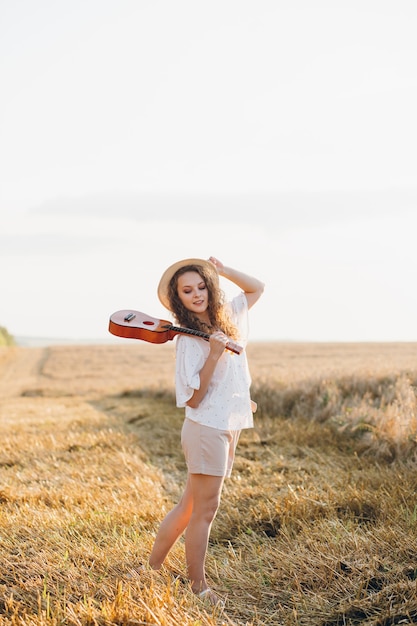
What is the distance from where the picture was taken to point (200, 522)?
4109 millimetres

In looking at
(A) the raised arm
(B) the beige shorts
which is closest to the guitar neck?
(B) the beige shorts

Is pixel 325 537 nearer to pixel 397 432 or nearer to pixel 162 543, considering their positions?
pixel 162 543

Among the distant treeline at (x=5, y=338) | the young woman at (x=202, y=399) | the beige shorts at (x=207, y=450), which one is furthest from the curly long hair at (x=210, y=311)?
the distant treeline at (x=5, y=338)

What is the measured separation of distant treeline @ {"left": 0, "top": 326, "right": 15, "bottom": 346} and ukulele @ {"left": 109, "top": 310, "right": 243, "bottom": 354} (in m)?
55.4

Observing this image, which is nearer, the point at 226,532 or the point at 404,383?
the point at 226,532

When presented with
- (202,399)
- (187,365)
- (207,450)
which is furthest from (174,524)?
(187,365)

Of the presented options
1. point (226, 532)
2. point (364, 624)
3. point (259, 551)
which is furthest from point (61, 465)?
point (364, 624)

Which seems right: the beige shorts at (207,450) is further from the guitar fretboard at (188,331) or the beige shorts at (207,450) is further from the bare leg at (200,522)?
the guitar fretboard at (188,331)

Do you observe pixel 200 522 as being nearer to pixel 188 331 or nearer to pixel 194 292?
pixel 188 331

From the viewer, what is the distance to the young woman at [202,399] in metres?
4.05

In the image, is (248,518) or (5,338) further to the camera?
(5,338)

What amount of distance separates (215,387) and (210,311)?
535mm

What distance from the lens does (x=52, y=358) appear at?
142 feet

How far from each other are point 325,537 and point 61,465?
14.4 feet
